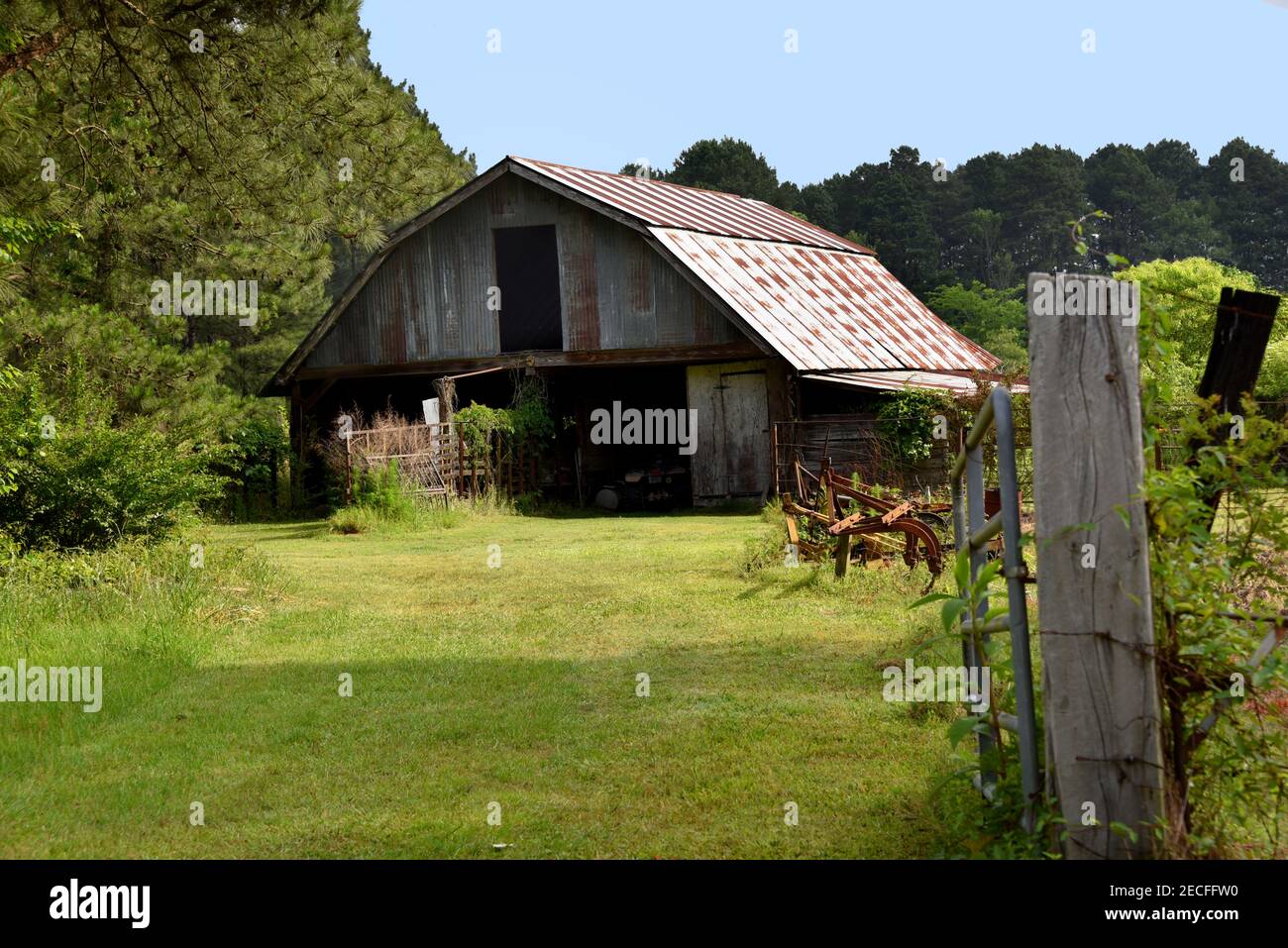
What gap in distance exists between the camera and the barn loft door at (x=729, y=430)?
22.7 metres

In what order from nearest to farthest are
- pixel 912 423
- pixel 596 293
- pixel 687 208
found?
pixel 912 423
pixel 596 293
pixel 687 208

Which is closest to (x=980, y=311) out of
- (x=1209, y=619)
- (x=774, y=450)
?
(x=774, y=450)

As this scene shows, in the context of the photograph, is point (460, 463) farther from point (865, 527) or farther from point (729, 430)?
point (865, 527)

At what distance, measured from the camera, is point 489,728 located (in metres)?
7.06

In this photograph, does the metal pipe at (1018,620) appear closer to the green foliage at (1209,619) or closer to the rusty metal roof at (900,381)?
the green foliage at (1209,619)

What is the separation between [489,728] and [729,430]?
16.1 metres

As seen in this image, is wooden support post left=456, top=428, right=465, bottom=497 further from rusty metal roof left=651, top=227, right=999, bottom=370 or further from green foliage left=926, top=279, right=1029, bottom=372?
green foliage left=926, top=279, right=1029, bottom=372

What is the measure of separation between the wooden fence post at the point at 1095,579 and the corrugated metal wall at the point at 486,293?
729 inches

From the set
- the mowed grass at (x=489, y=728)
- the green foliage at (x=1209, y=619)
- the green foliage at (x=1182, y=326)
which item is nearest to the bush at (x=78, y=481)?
the mowed grass at (x=489, y=728)

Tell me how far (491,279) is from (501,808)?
1906cm

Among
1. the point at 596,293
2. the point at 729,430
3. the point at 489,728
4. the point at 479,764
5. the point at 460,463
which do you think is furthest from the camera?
the point at 596,293

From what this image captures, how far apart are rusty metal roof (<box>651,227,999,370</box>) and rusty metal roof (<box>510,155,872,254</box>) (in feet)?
1.03
